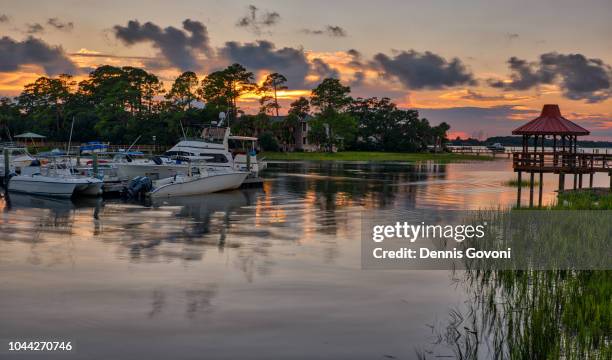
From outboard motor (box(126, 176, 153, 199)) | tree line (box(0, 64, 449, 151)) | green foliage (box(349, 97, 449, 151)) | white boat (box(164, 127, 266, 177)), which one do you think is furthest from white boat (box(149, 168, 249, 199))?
green foliage (box(349, 97, 449, 151))

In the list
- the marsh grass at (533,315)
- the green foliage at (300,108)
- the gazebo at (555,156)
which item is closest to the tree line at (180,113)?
the green foliage at (300,108)

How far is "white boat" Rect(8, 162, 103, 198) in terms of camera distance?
39.2 meters

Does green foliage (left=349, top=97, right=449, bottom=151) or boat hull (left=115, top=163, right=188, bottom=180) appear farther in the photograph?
green foliage (left=349, top=97, right=449, bottom=151)

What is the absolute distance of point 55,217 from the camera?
31859 mm

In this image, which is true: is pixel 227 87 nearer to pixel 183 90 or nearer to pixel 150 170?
pixel 183 90

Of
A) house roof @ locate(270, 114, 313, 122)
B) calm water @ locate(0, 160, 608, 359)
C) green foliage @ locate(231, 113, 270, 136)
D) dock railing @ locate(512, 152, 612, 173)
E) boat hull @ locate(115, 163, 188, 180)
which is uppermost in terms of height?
house roof @ locate(270, 114, 313, 122)

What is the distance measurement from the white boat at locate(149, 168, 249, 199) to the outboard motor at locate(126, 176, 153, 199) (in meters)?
0.65

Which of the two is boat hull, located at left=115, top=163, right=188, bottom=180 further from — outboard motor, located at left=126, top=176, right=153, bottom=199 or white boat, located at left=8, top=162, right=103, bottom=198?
white boat, located at left=8, top=162, right=103, bottom=198

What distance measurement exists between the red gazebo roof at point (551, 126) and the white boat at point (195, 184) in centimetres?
2091

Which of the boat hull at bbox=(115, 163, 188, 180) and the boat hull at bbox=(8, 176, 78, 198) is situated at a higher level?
the boat hull at bbox=(115, 163, 188, 180)

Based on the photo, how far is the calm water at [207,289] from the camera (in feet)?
41.8

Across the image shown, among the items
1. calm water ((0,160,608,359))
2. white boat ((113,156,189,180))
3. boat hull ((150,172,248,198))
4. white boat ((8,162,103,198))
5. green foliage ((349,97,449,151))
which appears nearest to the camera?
calm water ((0,160,608,359))

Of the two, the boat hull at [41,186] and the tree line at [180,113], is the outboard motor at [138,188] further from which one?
the tree line at [180,113]

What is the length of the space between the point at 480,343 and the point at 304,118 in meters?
118
